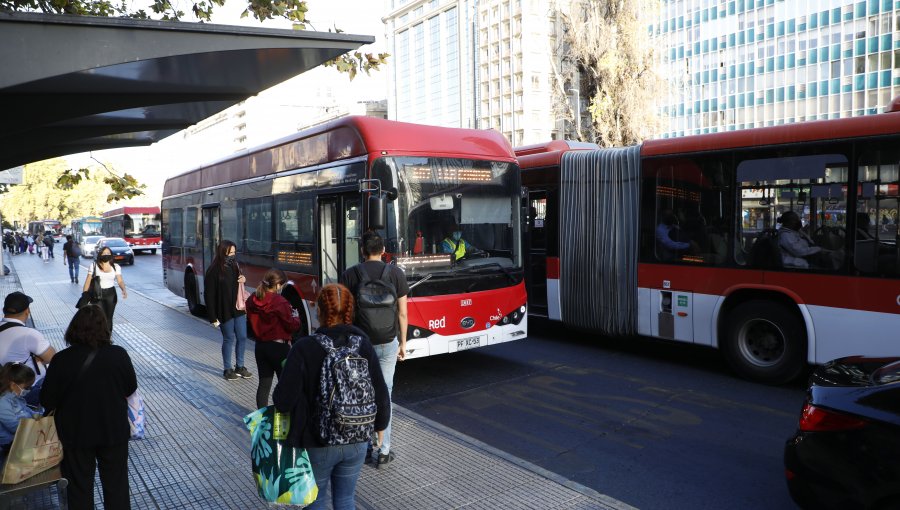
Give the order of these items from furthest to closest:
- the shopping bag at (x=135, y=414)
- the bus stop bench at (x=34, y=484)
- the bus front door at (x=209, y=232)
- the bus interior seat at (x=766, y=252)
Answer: the bus front door at (x=209, y=232)
the bus interior seat at (x=766, y=252)
the shopping bag at (x=135, y=414)
the bus stop bench at (x=34, y=484)

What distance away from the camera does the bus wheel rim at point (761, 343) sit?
7887 mm

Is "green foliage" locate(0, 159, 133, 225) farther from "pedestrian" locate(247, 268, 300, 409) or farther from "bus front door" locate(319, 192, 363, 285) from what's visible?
"bus front door" locate(319, 192, 363, 285)

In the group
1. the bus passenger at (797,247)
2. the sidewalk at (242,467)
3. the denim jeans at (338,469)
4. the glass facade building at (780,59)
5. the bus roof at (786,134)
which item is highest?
the glass facade building at (780,59)

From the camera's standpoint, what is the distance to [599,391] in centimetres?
777

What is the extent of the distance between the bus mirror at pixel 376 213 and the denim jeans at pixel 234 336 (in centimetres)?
236

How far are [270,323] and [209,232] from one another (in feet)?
25.4

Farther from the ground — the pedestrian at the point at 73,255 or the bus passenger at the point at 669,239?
the bus passenger at the point at 669,239

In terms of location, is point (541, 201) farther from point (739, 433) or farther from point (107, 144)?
point (107, 144)

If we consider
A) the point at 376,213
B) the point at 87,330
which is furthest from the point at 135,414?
the point at 376,213

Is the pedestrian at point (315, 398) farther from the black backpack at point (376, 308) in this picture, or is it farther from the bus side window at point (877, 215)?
the bus side window at point (877, 215)

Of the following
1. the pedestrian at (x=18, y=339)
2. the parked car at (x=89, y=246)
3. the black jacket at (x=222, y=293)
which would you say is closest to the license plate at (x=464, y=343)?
the black jacket at (x=222, y=293)

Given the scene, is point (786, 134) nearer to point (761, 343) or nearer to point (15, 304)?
point (761, 343)

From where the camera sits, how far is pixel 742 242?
8047 mm

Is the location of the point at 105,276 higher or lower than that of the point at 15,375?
higher
